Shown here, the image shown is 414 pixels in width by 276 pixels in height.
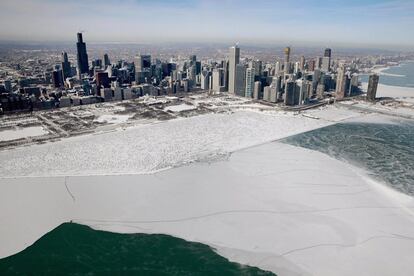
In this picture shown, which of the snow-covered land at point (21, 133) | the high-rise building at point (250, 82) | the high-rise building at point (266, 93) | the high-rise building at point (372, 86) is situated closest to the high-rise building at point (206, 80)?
the high-rise building at point (250, 82)

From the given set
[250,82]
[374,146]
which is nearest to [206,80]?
[250,82]

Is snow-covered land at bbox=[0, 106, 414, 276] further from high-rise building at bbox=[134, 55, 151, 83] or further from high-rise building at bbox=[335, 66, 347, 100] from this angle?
high-rise building at bbox=[134, 55, 151, 83]

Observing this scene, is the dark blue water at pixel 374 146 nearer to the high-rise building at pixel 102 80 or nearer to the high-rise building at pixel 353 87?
the high-rise building at pixel 353 87

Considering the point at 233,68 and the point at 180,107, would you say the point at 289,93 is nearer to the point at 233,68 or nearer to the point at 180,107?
the point at 233,68

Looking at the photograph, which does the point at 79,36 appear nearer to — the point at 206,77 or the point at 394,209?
the point at 206,77

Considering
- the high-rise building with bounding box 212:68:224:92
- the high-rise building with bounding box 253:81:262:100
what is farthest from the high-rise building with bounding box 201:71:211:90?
the high-rise building with bounding box 253:81:262:100

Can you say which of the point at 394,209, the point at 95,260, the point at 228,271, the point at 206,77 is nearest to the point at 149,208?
the point at 95,260
